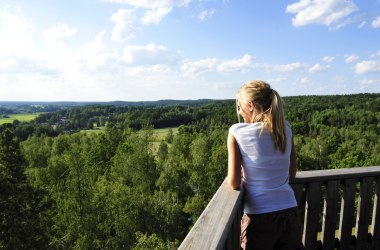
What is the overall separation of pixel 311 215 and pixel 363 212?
0.73 metres

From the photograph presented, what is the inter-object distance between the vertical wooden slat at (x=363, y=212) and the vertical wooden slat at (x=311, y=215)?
1.92 ft

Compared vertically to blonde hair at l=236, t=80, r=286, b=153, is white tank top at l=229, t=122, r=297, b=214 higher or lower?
lower

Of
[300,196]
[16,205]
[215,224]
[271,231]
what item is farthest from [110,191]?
[215,224]

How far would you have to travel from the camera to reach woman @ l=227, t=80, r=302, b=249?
294 centimetres

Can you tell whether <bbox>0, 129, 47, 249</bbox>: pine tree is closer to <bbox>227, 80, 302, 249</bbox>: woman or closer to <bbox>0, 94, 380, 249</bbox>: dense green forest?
<bbox>0, 94, 380, 249</bbox>: dense green forest

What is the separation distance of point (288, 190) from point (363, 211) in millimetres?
1755

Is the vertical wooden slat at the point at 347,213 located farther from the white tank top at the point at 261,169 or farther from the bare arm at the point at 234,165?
the bare arm at the point at 234,165

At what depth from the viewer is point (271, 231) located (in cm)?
294

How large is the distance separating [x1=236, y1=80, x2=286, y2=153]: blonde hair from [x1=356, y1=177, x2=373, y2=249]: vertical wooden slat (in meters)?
1.80

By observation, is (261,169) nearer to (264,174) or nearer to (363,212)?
(264,174)

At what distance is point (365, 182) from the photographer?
4.17 metres

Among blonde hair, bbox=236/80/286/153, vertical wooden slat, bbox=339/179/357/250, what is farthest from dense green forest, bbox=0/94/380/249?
vertical wooden slat, bbox=339/179/357/250

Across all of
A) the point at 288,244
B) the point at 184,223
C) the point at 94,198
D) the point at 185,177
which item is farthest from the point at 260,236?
the point at 185,177

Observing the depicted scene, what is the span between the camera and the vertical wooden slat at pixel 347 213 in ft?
13.4
